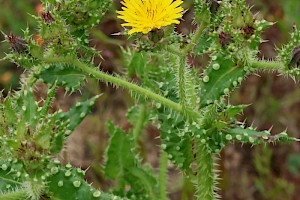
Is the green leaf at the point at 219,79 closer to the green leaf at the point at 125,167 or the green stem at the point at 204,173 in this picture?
the green stem at the point at 204,173

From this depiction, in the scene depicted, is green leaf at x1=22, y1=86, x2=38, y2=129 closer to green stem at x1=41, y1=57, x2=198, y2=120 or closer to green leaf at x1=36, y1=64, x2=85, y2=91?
green leaf at x1=36, y1=64, x2=85, y2=91

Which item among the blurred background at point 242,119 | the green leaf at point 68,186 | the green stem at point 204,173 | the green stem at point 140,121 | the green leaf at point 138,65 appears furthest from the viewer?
the blurred background at point 242,119

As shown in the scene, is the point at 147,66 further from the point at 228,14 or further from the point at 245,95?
the point at 245,95

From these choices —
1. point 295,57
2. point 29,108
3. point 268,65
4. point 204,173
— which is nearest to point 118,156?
point 204,173

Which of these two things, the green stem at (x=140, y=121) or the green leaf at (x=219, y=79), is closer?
the green leaf at (x=219, y=79)

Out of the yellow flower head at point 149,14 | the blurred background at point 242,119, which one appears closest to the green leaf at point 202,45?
the yellow flower head at point 149,14

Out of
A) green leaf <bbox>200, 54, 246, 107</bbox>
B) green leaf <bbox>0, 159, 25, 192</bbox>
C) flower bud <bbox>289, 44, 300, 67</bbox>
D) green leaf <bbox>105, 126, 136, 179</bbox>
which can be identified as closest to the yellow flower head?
green leaf <bbox>200, 54, 246, 107</bbox>
